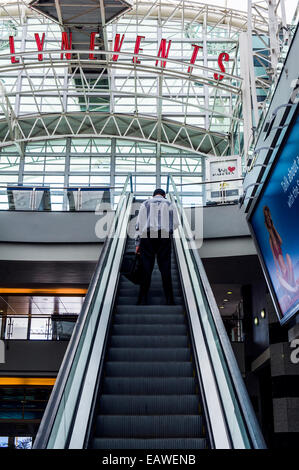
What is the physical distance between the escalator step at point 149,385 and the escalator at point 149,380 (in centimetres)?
1

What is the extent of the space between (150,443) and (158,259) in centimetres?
383

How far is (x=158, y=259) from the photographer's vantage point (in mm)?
8375

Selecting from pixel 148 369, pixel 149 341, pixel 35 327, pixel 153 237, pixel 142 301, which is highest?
pixel 35 327

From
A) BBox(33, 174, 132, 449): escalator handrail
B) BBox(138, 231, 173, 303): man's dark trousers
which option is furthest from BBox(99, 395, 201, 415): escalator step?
BBox(138, 231, 173, 303): man's dark trousers

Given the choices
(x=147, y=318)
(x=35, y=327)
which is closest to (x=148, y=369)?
(x=147, y=318)

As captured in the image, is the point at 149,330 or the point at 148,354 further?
the point at 149,330

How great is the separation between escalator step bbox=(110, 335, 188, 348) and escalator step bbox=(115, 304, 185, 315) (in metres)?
0.95

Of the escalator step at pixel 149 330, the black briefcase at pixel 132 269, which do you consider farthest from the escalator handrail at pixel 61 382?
the black briefcase at pixel 132 269

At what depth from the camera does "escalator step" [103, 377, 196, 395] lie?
5.84 metres

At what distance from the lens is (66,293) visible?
2062 cm

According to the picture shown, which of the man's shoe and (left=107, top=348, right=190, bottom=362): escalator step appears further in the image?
the man's shoe

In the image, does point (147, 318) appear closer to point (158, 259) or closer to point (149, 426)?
point (158, 259)

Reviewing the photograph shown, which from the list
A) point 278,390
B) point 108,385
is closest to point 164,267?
point 108,385

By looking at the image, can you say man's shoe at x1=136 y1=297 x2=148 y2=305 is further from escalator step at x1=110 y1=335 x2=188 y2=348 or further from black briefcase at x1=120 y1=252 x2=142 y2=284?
escalator step at x1=110 y1=335 x2=188 y2=348
